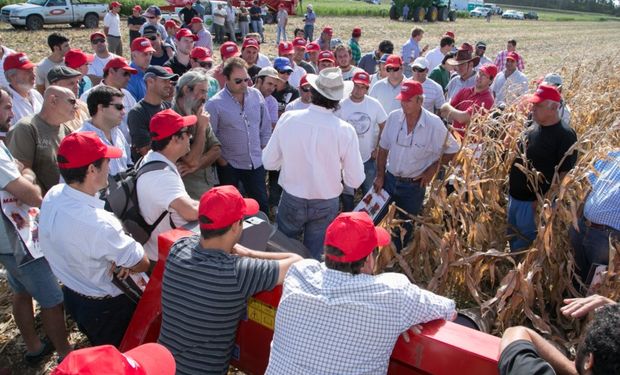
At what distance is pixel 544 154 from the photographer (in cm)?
412

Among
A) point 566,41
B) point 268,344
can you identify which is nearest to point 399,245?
point 268,344

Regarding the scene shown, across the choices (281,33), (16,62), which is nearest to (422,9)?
(281,33)

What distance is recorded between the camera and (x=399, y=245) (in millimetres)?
4785

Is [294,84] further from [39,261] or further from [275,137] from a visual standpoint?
[39,261]

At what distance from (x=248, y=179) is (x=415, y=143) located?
1.78m

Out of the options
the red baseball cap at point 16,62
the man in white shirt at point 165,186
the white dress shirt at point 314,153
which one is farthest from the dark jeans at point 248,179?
the red baseball cap at point 16,62

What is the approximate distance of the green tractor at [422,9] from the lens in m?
39.1

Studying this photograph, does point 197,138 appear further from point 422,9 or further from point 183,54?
point 422,9

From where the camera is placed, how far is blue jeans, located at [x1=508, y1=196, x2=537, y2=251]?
13.8ft

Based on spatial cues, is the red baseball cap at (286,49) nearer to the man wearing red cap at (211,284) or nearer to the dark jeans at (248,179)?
the dark jeans at (248,179)

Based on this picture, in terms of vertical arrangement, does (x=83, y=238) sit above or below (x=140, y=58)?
below

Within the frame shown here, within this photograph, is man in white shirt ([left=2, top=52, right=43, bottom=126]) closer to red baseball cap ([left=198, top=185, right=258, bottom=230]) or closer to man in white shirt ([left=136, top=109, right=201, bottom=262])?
man in white shirt ([left=136, top=109, right=201, bottom=262])

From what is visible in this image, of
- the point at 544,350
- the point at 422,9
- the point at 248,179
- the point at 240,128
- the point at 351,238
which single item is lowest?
the point at 248,179

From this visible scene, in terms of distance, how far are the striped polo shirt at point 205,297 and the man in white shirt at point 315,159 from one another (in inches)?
62.1
